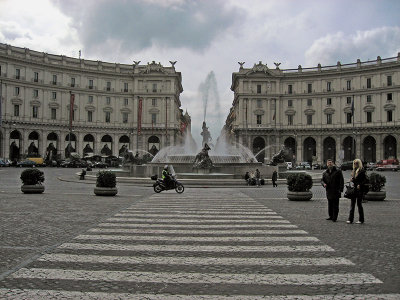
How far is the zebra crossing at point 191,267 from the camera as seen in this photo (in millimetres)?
5188

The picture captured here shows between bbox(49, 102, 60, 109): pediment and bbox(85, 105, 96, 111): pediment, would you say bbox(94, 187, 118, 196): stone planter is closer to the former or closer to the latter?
bbox(49, 102, 60, 109): pediment

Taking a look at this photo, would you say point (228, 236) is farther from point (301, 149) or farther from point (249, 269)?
point (301, 149)

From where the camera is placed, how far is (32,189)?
744 inches

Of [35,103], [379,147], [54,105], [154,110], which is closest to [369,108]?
[379,147]

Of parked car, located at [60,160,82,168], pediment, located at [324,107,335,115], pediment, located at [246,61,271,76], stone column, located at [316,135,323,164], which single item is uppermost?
pediment, located at [246,61,271,76]

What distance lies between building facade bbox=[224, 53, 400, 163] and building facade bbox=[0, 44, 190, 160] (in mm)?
17838

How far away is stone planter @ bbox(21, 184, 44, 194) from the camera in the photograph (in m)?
18.8

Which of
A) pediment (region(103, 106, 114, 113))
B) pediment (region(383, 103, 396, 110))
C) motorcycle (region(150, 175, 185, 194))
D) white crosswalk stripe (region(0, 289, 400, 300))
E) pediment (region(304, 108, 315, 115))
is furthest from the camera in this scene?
pediment (region(103, 106, 114, 113))

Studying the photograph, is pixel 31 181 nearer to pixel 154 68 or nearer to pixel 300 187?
pixel 300 187

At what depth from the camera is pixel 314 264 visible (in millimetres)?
6562

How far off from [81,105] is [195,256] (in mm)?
82473

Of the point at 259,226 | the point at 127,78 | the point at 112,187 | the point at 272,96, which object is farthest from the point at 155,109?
the point at 259,226

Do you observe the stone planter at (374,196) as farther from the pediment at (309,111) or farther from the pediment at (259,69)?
the pediment at (259,69)

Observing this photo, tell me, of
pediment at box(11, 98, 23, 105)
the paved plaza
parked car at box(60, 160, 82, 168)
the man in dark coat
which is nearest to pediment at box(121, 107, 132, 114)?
pediment at box(11, 98, 23, 105)
